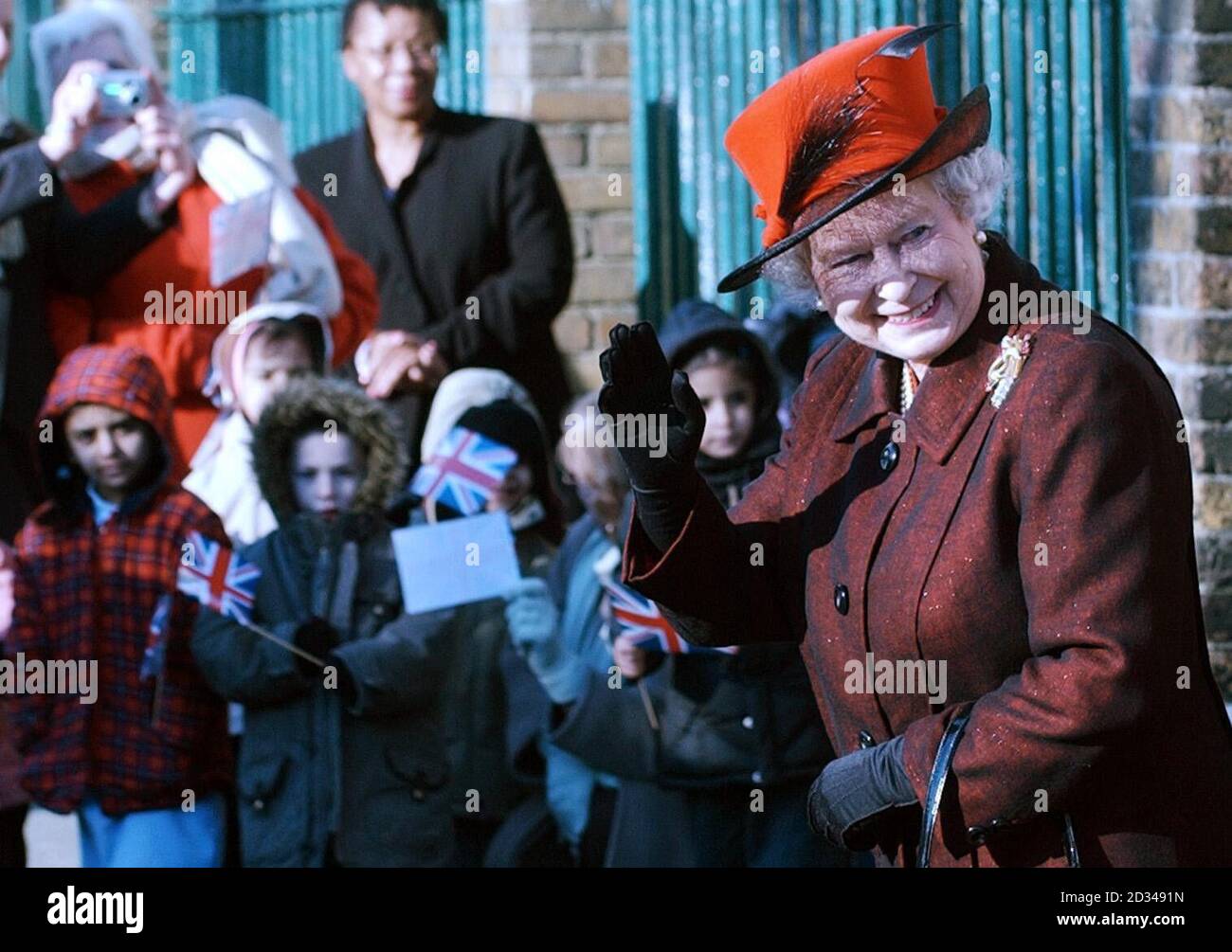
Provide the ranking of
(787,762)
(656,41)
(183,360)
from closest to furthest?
(787,762) → (183,360) → (656,41)

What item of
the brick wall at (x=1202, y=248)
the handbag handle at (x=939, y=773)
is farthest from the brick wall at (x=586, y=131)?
the handbag handle at (x=939, y=773)

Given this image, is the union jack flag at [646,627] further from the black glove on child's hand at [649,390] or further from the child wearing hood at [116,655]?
the black glove on child's hand at [649,390]

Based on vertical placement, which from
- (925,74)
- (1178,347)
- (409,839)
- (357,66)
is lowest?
(409,839)

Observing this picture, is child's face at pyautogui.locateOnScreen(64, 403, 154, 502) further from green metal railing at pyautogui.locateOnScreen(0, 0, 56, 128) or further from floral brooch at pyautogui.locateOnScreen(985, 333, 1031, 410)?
green metal railing at pyautogui.locateOnScreen(0, 0, 56, 128)

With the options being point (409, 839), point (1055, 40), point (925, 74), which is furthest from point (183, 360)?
point (925, 74)

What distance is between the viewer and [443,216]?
6.10m

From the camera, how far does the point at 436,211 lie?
6.11m

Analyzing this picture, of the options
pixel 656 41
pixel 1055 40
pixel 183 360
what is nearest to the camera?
pixel 183 360

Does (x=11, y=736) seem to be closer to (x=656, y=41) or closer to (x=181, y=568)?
(x=181, y=568)

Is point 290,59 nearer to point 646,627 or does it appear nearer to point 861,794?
point 646,627

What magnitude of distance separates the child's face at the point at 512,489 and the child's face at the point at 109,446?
0.80 metres

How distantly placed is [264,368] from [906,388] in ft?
9.12

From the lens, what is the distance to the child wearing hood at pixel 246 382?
216 inches

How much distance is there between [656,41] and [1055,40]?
1.34 metres
